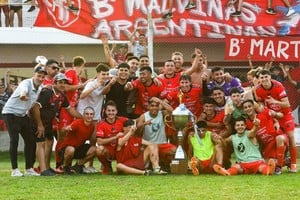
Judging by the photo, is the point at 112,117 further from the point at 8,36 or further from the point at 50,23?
the point at 8,36

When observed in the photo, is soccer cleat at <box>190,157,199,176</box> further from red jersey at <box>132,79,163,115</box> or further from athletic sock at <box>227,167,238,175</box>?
red jersey at <box>132,79,163,115</box>

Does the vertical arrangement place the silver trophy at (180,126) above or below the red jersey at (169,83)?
below

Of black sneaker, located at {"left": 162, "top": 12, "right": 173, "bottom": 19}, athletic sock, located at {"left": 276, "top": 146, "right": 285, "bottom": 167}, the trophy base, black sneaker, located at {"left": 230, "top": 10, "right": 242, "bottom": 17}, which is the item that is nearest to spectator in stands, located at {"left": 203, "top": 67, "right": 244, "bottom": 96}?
athletic sock, located at {"left": 276, "top": 146, "right": 285, "bottom": 167}

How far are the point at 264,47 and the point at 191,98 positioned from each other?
17.3ft

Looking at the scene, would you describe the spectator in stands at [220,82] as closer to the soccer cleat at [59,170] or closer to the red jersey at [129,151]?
the red jersey at [129,151]

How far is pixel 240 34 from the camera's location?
641 inches

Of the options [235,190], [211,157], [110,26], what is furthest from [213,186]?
[110,26]

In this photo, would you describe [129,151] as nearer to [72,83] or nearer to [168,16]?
[72,83]

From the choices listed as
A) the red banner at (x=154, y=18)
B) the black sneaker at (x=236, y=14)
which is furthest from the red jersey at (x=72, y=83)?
the black sneaker at (x=236, y=14)

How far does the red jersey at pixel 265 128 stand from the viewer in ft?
37.3

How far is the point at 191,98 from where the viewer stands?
11695 mm

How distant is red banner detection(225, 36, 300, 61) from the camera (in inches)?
644

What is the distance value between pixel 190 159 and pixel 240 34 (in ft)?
17.8

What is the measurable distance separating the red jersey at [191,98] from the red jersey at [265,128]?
822 millimetres
